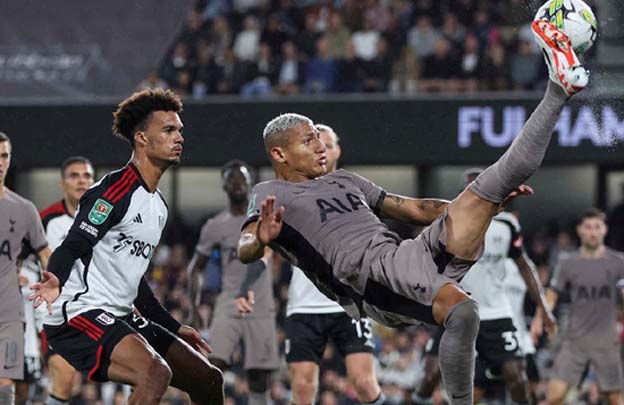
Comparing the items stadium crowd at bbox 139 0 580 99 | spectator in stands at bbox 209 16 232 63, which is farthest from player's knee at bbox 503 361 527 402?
spectator in stands at bbox 209 16 232 63

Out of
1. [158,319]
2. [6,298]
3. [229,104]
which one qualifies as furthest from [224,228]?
[229,104]

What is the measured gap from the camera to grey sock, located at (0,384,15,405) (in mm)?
9297

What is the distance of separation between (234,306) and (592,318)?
12.0 ft

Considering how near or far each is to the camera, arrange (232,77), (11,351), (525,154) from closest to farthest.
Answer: (525,154) → (11,351) → (232,77)

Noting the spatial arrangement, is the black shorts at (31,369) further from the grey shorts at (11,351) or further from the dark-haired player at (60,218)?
the grey shorts at (11,351)

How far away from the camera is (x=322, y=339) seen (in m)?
10.6

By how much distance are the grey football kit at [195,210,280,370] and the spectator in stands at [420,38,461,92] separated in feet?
20.3

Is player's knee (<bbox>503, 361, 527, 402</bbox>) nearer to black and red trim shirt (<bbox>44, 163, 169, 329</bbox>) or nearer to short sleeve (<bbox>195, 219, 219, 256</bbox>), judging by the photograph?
short sleeve (<bbox>195, 219, 219, 256</bbox>)

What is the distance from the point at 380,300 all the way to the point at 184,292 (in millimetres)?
9791

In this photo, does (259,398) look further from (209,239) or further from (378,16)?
(378,16)

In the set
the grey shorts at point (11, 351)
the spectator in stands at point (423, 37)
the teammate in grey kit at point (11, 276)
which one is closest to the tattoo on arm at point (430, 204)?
the teammate in grey kit at point (11, 276)

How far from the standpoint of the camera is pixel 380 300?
24.1 ft

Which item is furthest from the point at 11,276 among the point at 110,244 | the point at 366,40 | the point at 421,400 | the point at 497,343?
the point at 366,40

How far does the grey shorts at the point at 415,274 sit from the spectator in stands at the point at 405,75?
10284 millimetres
